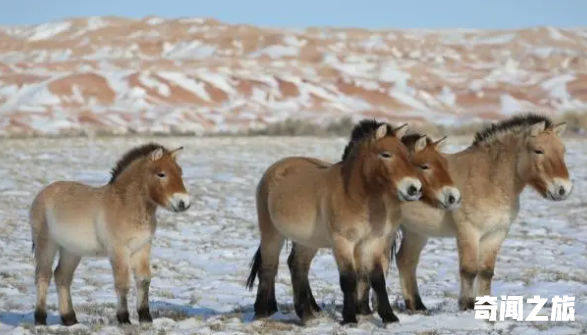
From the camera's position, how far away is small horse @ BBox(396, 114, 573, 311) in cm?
889

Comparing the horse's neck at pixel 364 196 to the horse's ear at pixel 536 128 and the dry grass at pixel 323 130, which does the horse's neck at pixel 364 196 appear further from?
the dry grass at pixel 323 130

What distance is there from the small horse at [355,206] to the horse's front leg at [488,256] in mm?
940

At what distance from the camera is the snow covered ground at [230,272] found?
845 centimetres

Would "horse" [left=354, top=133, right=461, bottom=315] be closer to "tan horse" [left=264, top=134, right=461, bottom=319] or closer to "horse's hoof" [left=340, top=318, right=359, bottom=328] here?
"tan horse" [left=264, top=134, right=461, bottom=319]

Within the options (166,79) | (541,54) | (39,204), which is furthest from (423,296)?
(541,54)

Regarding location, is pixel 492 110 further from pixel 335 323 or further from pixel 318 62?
pixel 335 323

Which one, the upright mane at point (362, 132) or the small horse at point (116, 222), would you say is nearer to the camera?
the small horse at point (116, 222)

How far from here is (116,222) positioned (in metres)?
8.41

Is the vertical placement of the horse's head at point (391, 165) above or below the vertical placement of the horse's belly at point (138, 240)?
above

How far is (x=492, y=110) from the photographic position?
69312mm

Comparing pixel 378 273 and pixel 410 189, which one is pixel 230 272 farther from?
pixel 410 189

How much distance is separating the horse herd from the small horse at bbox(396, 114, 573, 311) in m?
0.01

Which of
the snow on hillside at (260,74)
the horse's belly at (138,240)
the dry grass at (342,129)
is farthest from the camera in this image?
the snow on hillside at (260,74)

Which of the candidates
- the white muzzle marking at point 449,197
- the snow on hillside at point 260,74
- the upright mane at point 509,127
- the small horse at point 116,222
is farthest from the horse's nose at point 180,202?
the snow on hillside at point 260,74
